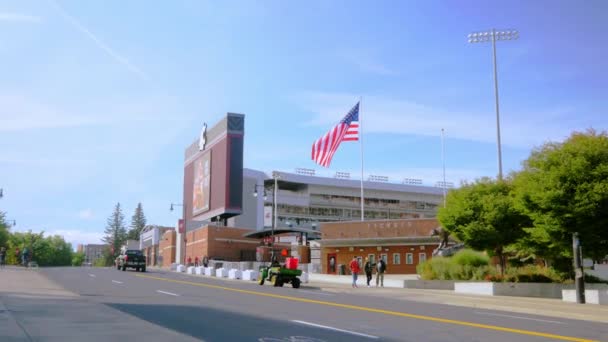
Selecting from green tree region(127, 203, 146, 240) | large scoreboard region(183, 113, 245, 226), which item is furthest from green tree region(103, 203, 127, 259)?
large scoreboard region(183, 113, 245, 226)

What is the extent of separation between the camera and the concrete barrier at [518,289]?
29422 millimetres

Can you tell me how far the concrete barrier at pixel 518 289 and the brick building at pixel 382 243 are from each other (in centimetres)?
1913

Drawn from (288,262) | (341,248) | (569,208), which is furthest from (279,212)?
(569,208)

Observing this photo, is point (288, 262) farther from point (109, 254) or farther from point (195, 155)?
point (109, 254)

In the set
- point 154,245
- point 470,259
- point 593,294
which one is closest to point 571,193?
point 593,294

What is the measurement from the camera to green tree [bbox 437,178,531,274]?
32.2 meters

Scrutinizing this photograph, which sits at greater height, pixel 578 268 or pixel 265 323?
pixel 578 268

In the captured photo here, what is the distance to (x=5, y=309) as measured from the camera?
51.6 ft

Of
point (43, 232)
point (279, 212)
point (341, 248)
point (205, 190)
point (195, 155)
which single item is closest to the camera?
point (341, 248)

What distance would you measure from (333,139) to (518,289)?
2223 cm

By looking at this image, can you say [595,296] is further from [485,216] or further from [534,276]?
[485,216]

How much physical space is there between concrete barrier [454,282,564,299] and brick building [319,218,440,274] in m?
19.1

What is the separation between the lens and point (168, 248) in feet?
333

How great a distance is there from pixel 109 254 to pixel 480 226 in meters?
153
